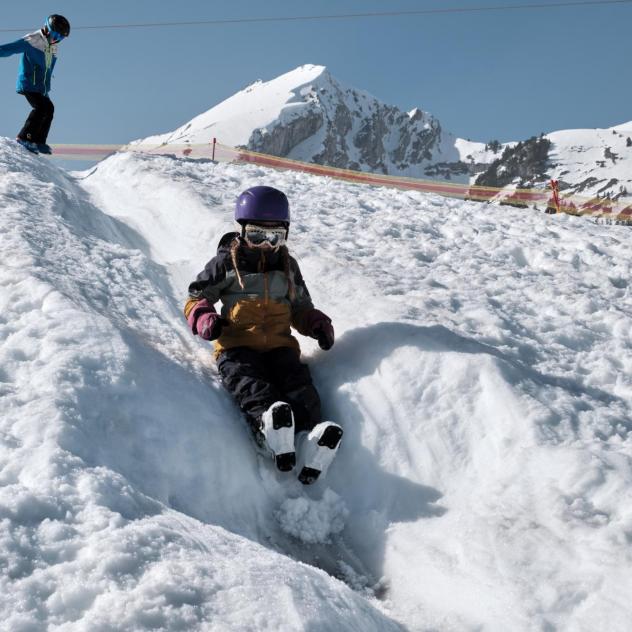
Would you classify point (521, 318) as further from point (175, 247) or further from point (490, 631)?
point (175, 247)

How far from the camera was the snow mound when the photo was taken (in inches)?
123

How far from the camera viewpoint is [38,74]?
363 inches

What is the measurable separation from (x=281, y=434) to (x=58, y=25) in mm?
8342

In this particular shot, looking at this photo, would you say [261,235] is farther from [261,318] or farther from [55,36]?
[55,36]

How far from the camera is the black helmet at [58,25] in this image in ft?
29.4

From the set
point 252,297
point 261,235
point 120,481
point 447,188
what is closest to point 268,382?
point 252,297

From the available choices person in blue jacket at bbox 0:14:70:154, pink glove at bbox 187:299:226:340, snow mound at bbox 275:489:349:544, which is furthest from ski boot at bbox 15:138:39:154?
snow mound at bbox 275:489:349:544

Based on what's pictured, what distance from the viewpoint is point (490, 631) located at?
2.53 meters

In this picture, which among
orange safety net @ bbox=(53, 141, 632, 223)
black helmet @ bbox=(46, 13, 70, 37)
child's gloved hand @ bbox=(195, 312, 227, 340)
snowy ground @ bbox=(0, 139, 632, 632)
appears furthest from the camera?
orange safety net @ bbox=(53, 141, 632, 223)

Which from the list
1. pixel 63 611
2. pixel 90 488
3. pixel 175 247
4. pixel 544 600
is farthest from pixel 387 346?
pixel 175 247

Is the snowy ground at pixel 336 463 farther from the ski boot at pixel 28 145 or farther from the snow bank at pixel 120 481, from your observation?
the ski boot at pixel 28 145

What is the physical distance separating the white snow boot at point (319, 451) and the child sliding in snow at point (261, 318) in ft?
0.13

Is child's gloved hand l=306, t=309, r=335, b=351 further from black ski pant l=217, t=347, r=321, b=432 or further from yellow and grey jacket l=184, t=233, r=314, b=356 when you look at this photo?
black ski pant l=217, t=347, r=321, b=432

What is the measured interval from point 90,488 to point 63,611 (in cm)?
58
